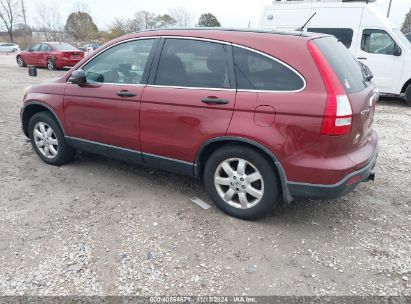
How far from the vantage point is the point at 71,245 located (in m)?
2.94

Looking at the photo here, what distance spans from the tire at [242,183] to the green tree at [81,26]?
152 feet

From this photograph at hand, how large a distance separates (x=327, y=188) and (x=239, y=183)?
784mm

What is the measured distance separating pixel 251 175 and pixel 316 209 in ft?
3.12

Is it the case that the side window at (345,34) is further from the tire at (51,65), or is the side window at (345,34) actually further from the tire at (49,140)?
the tire at (51,65)

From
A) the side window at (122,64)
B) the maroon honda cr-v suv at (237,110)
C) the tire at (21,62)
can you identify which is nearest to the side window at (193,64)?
the maroon honda cr-v suv at (237,110)

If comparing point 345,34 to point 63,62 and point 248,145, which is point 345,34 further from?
point 63,62

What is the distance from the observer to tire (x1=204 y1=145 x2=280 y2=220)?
3.05 meters

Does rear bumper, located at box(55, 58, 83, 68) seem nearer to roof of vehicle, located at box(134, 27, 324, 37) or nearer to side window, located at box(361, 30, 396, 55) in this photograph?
side window, located at box(361, 30, 396, 55)

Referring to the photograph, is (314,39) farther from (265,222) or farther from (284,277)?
(284,277)

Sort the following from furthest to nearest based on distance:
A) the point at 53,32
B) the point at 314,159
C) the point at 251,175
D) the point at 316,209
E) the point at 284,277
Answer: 1. the point at 53,32
2. the point at 316,209
3. the point at 251,175
4. the point at 314,159
5. the point at 284,277

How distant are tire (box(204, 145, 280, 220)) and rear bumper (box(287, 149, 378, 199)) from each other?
18cm

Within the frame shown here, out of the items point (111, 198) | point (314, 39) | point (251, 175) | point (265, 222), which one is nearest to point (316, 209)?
point (265, 222)

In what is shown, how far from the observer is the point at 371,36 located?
29.2ft

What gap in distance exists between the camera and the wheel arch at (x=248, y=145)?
297cm
